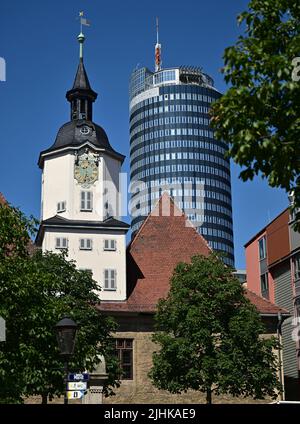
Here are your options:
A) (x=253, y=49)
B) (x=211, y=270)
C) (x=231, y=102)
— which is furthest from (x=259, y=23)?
(x=211, y=270)

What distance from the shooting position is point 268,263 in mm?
56906

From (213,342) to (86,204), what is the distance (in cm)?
1503

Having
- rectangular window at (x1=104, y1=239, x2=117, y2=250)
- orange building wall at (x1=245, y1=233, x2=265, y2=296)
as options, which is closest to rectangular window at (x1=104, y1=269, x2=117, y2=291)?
rectangular window at (x1=104, y1=239, x2=117, y2=250)

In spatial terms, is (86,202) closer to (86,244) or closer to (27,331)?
(86,244)

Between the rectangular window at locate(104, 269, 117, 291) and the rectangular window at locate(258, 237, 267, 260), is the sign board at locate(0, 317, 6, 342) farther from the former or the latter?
the rectangular window at locate(258, 237, 267, 260)

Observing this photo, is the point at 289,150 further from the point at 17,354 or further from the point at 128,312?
the point at 128,312

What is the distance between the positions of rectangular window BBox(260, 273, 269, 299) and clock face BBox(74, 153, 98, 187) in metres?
18.5

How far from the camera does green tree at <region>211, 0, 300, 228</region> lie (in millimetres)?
10703

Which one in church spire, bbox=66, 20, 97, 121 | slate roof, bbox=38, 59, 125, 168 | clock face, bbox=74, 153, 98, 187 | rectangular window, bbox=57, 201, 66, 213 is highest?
church spire, bbox=66, 20, 97, 121

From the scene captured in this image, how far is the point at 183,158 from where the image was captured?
162750 mm

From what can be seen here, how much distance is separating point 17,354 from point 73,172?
27584mm

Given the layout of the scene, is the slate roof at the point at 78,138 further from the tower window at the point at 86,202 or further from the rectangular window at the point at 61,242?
the rectangular window at the point at 61,242

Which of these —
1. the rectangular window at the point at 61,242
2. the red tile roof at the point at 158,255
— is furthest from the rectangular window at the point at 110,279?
the rectangular window at the point at 61,242

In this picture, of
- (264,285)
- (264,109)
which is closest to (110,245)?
(264,285)
